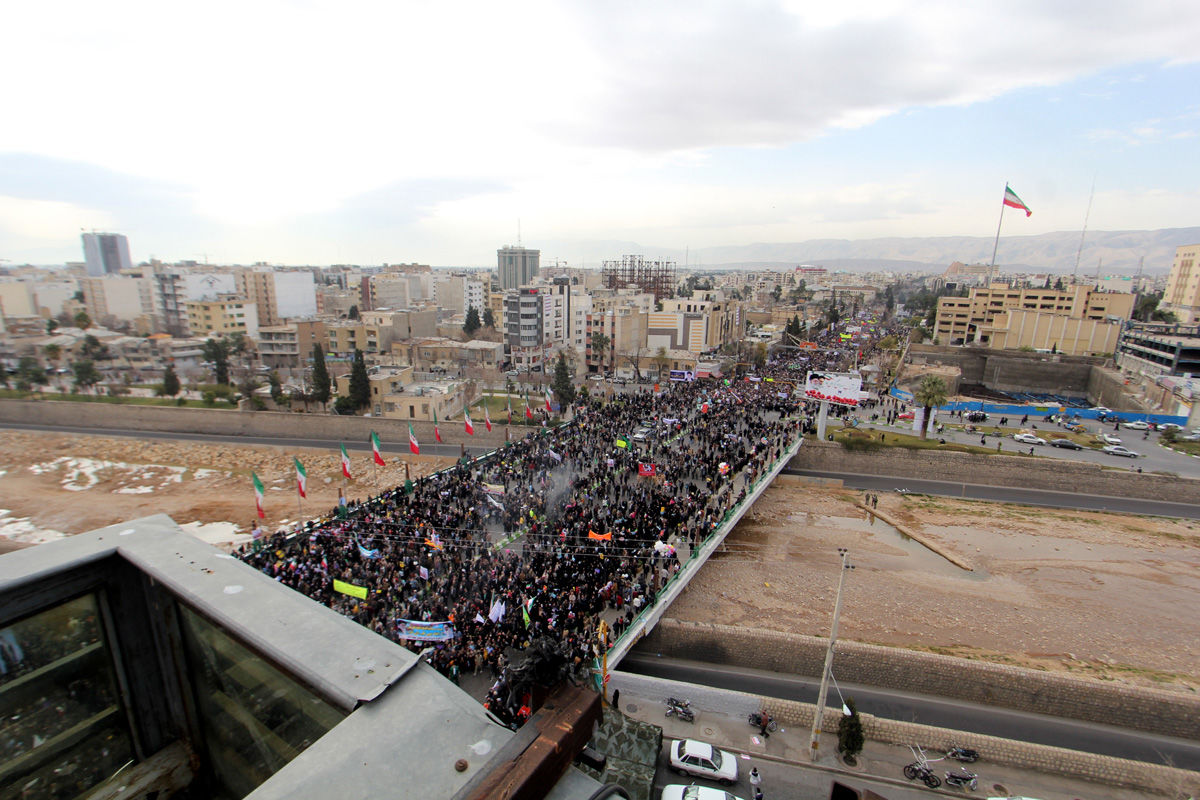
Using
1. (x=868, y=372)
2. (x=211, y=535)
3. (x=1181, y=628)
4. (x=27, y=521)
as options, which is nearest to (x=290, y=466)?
(x=211, y=535)

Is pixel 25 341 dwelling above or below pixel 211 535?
above

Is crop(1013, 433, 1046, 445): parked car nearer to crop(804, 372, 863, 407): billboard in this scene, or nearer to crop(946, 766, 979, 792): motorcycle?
crop(804, 372, 863, 407): billboard

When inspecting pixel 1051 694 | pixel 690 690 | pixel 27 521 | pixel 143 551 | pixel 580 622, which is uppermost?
pixel 143 551

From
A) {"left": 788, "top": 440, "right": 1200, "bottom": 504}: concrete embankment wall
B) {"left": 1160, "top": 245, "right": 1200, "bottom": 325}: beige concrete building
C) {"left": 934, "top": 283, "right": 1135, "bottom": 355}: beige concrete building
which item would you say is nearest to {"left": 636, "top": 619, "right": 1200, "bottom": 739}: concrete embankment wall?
{"left": 788, "top": 440, "right": 1200, "bottom": 504}: concrete embankment wall

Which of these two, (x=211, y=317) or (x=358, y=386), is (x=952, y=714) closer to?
(x=358, y=386)

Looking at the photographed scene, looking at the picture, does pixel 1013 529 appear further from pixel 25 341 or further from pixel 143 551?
pixel 25 341

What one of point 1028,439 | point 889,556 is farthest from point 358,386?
point 1028,439

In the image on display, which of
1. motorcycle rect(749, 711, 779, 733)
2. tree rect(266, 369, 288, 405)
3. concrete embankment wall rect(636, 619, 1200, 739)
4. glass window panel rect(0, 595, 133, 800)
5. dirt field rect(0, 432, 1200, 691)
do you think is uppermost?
glass window panel rect(0, 595, 133, 800)
